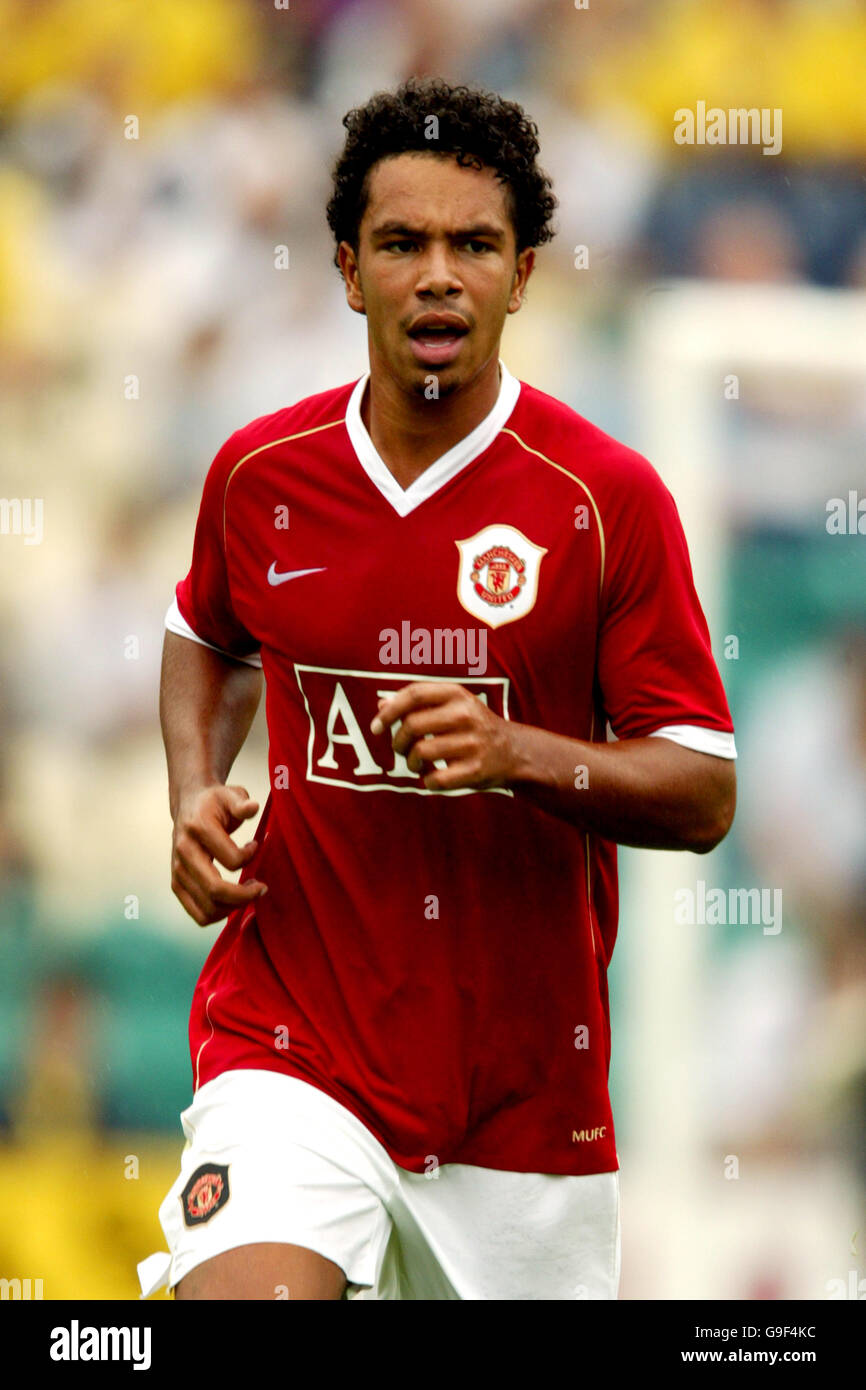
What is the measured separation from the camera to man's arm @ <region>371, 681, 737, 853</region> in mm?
2328

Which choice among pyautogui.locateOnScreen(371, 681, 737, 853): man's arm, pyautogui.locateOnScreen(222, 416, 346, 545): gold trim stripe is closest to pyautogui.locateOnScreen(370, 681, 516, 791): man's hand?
pyautogui.locateOnScreen(371, 681, 737, 853): man's arm

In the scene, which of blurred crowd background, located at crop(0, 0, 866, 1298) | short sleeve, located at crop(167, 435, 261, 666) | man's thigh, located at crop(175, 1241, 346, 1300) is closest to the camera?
man's thigh, located at crop(175, 1241, 346, 1300)

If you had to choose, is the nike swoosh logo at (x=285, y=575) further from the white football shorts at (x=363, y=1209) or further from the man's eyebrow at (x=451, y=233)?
the white football shorts at (x=363, y=1209)

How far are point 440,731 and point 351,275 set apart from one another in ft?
3.19

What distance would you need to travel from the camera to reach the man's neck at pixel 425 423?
2842 millimetres

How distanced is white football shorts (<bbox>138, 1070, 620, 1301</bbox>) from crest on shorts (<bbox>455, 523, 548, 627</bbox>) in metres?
0.75

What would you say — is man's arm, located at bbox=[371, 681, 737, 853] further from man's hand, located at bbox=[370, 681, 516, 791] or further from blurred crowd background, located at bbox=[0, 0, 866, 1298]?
blurred crowd background, located at bbox=[0, 0, 866, 1298]

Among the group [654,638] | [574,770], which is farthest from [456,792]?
[654,638]

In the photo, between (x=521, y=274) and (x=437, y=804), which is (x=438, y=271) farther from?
(x=437, y=804)

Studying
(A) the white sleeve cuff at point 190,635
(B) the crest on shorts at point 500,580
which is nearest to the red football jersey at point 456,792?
(B) the crest on shorts at point 500,580

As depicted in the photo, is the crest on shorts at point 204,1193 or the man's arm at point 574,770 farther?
the crest on shorts at point 204,1193

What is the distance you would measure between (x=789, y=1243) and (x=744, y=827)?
111cm

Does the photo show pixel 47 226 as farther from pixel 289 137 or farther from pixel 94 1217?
pixel 94 1217

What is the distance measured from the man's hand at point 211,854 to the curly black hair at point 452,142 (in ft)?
3.02
